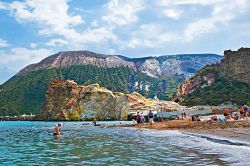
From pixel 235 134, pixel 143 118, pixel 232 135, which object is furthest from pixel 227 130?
pixel 143 118

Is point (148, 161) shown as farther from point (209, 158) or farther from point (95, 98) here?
point (95, 98)

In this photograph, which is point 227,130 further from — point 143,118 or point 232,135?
point 143,118

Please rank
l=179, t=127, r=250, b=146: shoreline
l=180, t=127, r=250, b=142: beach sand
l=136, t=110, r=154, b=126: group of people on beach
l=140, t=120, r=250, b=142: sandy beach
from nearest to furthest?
l=179, t=127, r=250, b=146: shoreline, l=180, t=127, r=250, b=142: beach sand, l=140, t=120, r=250, b=142: sandy beach, l=136, t=110, r=154, b=126: group of people on beach

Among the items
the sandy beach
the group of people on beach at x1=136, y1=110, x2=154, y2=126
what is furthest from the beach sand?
the group of people on beach at x1=136, y1=110, x2=154, y2=126

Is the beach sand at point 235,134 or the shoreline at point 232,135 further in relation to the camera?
the beach sand at point 235,134

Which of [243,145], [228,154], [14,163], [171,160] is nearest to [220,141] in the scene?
[243,145]

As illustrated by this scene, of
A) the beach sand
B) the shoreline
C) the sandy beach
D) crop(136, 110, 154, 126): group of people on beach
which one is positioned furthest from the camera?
crop(136, 110, 154, 126): group of people on beach

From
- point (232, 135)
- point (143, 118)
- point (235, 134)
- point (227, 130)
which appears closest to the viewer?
point (232, 135)

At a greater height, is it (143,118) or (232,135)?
(143,118)

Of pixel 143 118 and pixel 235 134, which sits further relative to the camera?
pixel 143 118

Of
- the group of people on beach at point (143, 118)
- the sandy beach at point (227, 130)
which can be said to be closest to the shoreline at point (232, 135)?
the sandy beach at point (227, 130)

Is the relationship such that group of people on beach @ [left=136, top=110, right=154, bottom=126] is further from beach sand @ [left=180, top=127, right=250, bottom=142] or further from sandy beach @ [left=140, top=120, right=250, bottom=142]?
beach sand @ [left=180, top=127, right=250, bottom=142]

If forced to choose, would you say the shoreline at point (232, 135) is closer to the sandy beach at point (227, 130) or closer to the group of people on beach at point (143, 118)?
the sandy beach at point (227, 130)

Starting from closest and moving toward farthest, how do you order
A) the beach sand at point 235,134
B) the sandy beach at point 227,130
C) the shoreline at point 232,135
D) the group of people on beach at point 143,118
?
1. the shoreline at point 232,135
2. the beach sand at point 235,134
3. the sandy beach at point 227,130
4. the group of people on beach at point 143,118
